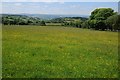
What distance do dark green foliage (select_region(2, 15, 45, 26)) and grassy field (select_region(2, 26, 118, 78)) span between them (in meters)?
0.63

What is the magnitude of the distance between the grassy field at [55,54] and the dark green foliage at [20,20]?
0.63 meters

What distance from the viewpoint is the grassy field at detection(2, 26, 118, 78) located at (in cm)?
1220

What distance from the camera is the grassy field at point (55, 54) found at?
12199 millimetres

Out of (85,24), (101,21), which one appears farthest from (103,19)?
(85,24)

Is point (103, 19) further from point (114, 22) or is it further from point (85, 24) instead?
point (85, 24)

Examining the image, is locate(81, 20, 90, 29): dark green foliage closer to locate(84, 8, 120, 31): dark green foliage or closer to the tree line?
the tree line

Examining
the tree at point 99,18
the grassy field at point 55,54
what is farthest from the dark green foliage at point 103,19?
the grassy field at point 55,54

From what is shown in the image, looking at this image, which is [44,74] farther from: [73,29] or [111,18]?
[111,18]

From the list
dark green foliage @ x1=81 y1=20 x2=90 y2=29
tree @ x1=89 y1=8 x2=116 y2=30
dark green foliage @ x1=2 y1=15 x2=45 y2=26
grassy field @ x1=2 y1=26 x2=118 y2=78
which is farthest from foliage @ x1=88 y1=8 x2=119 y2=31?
dark green foliage @ x1=2 y1=15 x2=45 y2=26

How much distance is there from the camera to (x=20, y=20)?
21875mm

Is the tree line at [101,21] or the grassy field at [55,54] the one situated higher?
the tree line at [101,21]

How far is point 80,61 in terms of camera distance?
1488 cm

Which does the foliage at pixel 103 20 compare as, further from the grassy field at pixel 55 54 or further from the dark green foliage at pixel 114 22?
the grassy field at pixel 55 54

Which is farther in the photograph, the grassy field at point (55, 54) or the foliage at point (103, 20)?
the foliage at point (103, 20)
